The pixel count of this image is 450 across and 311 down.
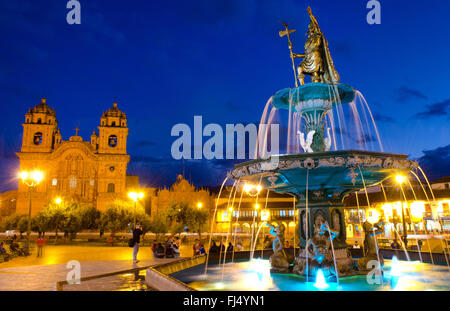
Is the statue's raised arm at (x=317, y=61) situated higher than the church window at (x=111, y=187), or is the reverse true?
the church window at (x=111, y=187)

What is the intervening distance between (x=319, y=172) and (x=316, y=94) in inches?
93.1

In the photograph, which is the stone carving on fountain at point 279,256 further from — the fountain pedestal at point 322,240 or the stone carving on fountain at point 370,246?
the stone carving on fountain at point 370,246

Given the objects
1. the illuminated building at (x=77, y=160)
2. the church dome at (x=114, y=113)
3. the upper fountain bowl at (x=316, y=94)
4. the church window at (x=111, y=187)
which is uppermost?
the church dome at (x=114, y=113)

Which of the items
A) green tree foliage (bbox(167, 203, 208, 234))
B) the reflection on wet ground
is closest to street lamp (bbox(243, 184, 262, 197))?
the reflection on wet ground

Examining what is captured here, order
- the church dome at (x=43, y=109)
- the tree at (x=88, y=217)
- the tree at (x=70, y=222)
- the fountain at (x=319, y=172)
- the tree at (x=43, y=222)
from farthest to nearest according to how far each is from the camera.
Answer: the church dome at (x=43, y=109) → the tree at (x=88, y=217) → the tree at (x=70, y=222) → the tree at (x=43, y=222) → the fountain at (x=319, y=172)

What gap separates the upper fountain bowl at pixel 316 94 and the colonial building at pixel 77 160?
53862mm

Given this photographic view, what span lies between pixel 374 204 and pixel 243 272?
4422cm

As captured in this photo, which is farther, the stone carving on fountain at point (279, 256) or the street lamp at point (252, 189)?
the street lamp at point (252, 189)

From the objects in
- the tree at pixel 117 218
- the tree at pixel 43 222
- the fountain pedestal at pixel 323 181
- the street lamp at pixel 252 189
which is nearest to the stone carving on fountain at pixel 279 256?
the fountain pedestal at pixel 323 181

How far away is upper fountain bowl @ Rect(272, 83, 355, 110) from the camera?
8.20 m

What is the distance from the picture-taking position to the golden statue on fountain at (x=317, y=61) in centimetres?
885
